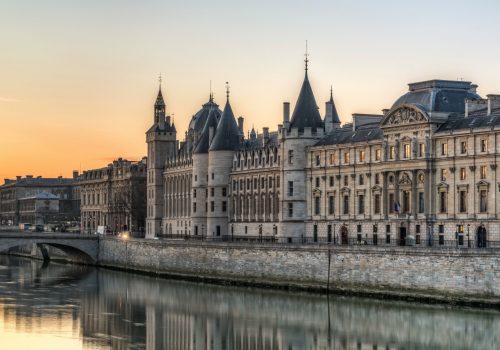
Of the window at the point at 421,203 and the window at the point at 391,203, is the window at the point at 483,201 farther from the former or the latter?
the window at the point at 391,203

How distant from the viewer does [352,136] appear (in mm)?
100000

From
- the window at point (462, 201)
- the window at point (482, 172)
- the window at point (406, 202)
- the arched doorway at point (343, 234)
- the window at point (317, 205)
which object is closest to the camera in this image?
the window at point (482, 172)

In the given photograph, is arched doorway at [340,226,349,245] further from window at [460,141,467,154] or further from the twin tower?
window at [460,141,467,154]

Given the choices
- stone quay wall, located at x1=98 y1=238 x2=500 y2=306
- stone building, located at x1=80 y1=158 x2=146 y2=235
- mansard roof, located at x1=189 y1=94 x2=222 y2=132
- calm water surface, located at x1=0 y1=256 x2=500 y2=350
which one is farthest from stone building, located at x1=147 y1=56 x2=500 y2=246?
stone building, located at x1=80 y1=158 x2=146 y2=235

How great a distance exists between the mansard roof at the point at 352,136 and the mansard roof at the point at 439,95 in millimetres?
3796

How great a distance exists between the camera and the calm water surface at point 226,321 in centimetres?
6160

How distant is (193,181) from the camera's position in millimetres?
123812

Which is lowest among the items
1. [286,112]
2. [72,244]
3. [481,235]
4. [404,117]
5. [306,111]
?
[72,244]

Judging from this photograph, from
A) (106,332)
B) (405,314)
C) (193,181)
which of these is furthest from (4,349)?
(193,181)

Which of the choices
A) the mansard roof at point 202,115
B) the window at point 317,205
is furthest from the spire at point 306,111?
the mansard roof at point 202,115

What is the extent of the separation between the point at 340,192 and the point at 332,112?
532 inches

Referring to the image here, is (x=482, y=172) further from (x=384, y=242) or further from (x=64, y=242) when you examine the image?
(x=64, y=242)

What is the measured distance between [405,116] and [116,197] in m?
74.0

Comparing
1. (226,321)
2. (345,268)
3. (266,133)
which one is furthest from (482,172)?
(266,133)
